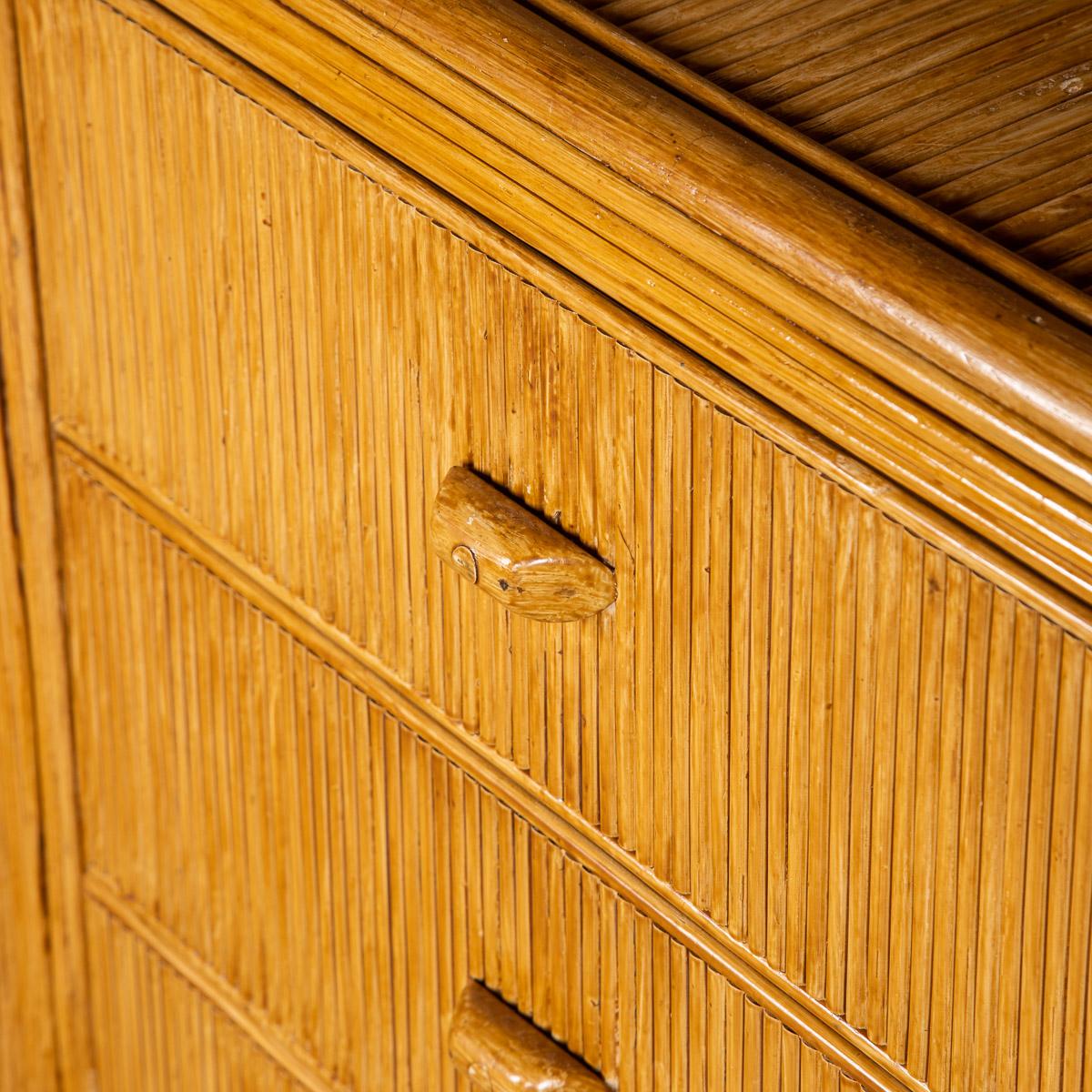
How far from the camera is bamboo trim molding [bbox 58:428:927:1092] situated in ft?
1.67

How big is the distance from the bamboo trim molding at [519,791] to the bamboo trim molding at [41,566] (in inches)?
1.0

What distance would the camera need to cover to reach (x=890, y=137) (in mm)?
472

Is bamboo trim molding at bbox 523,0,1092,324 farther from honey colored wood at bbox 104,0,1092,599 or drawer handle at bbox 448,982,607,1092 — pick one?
drawer handle at bbox 448,982,607,1092

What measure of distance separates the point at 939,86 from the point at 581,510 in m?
0.16

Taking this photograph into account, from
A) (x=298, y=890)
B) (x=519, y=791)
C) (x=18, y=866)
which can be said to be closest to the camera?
(x=519, y=791)

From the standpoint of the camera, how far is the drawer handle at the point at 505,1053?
0.59m

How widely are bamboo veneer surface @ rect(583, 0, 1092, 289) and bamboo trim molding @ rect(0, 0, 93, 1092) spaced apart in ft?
0.91

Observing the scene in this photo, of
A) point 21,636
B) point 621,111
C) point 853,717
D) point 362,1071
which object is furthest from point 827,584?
point 21,636

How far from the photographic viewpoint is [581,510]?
20.5 inches

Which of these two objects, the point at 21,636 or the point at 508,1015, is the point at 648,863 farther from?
the point at 21,636

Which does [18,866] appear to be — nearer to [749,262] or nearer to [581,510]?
[581,510]

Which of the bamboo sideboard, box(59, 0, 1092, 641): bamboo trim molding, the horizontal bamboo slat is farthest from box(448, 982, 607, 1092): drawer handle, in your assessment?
box(59, 0, 1092, 641): bamboo trim molding

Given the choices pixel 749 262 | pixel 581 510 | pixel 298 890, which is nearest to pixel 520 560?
pixel 581 510

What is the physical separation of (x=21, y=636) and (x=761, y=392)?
45 cm
